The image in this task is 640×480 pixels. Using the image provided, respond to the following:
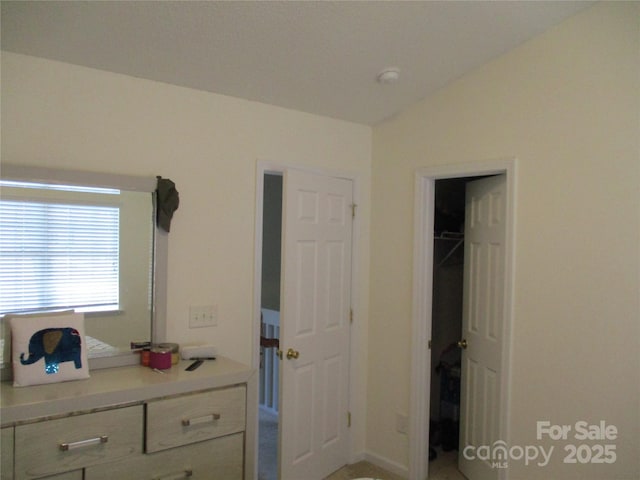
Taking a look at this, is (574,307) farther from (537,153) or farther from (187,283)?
(187,283)

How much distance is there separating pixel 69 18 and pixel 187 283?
1295 millimetres

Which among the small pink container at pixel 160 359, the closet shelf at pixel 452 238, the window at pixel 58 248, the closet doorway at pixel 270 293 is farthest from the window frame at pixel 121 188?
the closet shelf at pixel 452 238

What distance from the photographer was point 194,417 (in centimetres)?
194

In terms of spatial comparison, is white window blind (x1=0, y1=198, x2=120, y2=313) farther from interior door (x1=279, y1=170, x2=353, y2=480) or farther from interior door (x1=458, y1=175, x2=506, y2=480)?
interior door (x1=458, y1=175, x2=506, y2=480)

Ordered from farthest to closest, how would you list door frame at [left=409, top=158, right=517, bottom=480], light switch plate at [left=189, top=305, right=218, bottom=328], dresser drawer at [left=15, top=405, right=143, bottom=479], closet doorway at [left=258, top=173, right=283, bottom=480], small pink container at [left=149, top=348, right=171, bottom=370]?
closet doorway at [left=258, top=173, right=283, bottom=480] < door frame at [left=409, top=158, right=517, bottom=480] < light switch plate at [left=189, top=305, right=218, bottom=328] < small pink container at [left=149, top=348, right=171, bottom=370] < dresser drawer at [left=15, top=405, right=143, bottom=479]

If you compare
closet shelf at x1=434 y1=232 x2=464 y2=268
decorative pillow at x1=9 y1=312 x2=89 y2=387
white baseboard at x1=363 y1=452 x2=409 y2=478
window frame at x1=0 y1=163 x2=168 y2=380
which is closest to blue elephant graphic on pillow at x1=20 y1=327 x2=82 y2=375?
decorative pillow at x1=9 y1=312 x2=89 y2=387

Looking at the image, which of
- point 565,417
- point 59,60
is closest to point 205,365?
point 59,60

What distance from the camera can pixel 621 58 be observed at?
2.15 metres

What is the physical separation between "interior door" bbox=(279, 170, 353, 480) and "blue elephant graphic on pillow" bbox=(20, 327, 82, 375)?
113cm

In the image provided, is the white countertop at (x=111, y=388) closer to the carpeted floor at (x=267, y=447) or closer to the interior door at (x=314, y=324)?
the interior door at (x=314, y=324)

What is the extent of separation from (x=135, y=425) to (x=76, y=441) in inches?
8.3

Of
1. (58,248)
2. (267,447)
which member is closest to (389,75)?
(58,248)

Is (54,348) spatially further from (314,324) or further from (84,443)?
(314,324)

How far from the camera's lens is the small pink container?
2072mm
